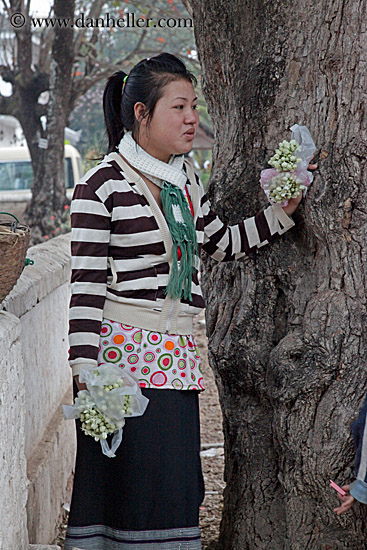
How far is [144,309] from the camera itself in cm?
255

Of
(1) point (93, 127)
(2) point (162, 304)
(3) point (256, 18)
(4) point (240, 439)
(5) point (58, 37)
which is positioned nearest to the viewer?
(2) point (162, 304)

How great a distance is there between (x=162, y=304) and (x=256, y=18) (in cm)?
122

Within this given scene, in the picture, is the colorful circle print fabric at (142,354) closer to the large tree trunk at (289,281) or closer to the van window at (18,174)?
the large tree trunk at (289,281)

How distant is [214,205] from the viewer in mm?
3080

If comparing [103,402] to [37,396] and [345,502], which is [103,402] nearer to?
[345,502]

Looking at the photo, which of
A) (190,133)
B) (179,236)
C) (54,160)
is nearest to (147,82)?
(190,133)

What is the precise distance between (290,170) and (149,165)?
0.51 m

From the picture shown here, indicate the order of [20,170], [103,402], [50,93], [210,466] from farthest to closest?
[20,170] < [50,93] < [210,466] < [103,402]

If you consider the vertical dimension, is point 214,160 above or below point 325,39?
below

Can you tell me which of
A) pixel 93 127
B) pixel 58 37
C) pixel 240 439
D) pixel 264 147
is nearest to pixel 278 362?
pixel 240 439

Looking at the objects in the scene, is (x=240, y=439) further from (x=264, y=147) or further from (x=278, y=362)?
(x=264, y=147)

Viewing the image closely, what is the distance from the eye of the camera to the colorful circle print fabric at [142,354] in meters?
2.54

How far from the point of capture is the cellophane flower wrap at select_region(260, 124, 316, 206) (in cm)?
270

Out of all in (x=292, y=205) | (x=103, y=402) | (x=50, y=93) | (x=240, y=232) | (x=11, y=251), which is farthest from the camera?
(x=50, y=93)
